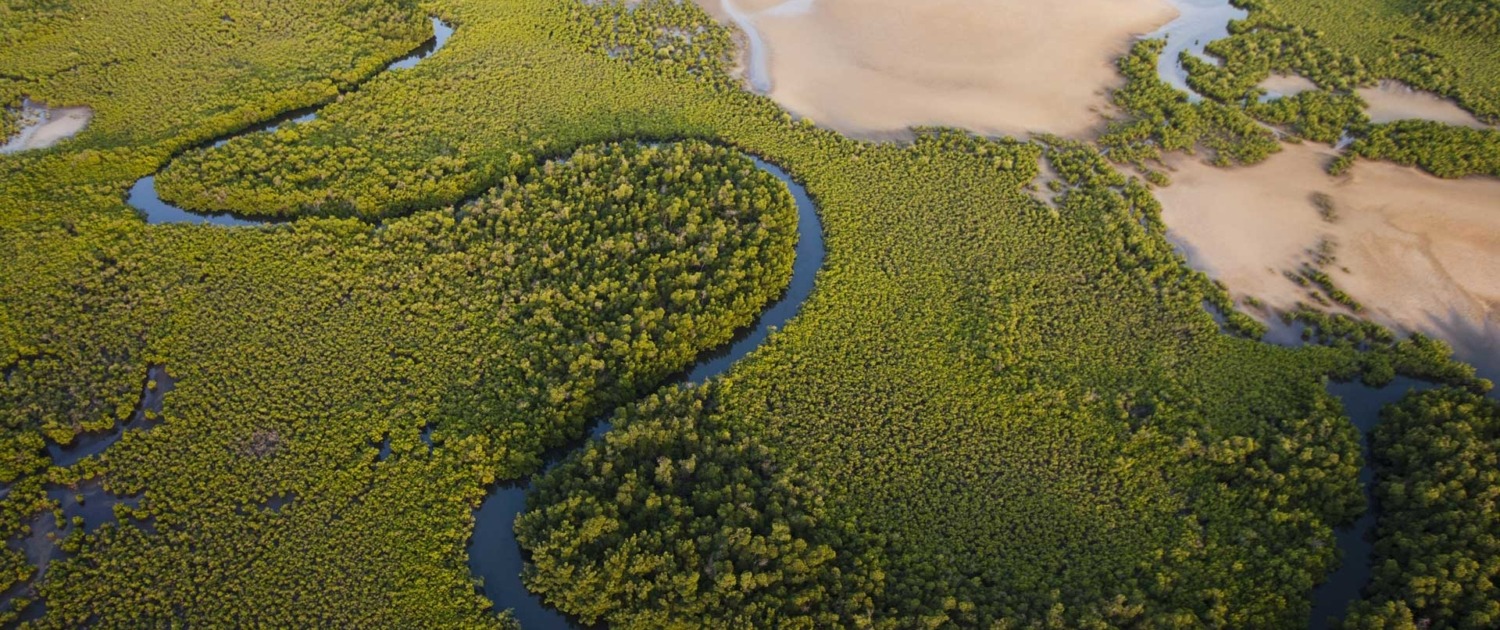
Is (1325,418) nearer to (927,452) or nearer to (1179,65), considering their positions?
(927,452)

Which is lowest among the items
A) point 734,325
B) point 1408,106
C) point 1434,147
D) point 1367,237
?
point 734,325

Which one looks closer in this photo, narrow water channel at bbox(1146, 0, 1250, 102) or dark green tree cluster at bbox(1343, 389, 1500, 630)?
dark green tree cluster at bbox(1343, 389, 1500, 630)

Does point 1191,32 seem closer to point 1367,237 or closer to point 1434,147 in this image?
point 1434,147

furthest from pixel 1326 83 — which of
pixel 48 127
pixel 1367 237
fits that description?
pixel 48 127

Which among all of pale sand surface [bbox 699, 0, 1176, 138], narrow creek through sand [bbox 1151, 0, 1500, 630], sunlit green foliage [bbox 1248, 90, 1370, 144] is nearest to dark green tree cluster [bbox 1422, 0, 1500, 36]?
narrow creek through sand [bbox 1151, 0, 1500, 630]

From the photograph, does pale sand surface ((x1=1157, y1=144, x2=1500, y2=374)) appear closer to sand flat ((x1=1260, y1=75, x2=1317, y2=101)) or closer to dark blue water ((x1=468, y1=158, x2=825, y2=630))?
sand flat ((x1=1260, y1=75, x2=1317, y2=101))
